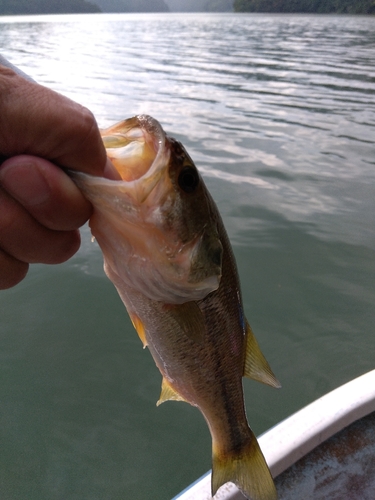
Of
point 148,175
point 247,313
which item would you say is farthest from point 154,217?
point 247,313

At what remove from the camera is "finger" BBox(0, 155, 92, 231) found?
47.1 inches

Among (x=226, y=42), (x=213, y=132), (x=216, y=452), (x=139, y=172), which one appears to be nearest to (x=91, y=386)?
(x=216, y=452)

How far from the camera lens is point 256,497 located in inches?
81.8

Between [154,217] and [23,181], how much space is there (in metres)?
0.45

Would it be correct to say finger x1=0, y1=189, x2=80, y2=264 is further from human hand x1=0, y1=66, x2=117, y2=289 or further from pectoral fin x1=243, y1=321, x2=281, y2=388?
pectoral fin x1=243, y1=321, x2=281, y2=388

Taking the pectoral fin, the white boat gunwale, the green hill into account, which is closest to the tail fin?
the white boat gunwale

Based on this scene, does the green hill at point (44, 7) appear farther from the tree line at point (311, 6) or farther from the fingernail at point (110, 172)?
the fingernail at point (110, 172)

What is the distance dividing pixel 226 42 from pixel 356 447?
33.4m

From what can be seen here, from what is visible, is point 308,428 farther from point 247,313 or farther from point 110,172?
point 247,313

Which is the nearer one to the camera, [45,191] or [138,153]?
[45,191]

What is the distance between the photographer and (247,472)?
2121 millimetres

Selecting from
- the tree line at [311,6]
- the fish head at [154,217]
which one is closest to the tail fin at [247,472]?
the fish head at [154,217]

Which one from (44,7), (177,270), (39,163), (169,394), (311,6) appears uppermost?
(311,6)

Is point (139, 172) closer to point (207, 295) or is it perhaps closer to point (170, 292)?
point (170, 292)
